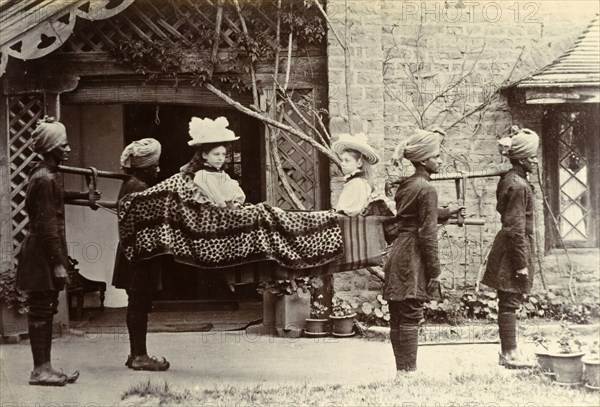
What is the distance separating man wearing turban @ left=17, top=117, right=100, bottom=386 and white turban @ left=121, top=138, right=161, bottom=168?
0.50 metres

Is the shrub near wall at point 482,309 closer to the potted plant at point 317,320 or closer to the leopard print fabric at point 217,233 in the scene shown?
the potted plant at point 317,320

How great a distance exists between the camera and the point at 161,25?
23.6 feet

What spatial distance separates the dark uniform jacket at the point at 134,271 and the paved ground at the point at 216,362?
723 millimetres

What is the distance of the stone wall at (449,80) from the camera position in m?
7.35

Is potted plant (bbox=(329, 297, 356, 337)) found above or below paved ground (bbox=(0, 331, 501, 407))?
above

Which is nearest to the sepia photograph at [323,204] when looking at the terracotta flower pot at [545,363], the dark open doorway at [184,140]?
the terracotta flower pot at [545,363]

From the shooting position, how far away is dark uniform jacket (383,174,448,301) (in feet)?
17.5

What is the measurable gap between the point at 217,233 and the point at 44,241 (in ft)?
4.23

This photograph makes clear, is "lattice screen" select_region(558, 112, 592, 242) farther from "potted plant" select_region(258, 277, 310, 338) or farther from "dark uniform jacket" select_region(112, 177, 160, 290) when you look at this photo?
"dark uniform jacket" select_region(112, 177, 160, 290)

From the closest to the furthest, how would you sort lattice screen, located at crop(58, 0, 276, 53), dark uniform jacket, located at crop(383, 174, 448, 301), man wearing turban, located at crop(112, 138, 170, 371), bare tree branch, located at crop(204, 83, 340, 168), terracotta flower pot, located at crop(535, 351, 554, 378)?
1. dark uniform jacket, located at crop(383, 174, 448, 301)
2. terracotta flower pot, located at crop(535, 351, 554, 378)
3. man wearing turban, located at crop(112, 138, 170, 371)
4. lattice screen, located at crop(58, 0, 276, 53)
5. bare tree branch, located at crop(204, 83, 340, 168)

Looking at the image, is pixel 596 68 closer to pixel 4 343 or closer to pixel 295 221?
pixel 295 221

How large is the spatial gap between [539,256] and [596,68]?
202 centimetres

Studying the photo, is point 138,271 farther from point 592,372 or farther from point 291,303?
point 592,372

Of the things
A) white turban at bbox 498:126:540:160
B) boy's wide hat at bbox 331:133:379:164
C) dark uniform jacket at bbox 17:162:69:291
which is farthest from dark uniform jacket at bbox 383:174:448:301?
dark uniform jacket at bbox 17:162:69:291
